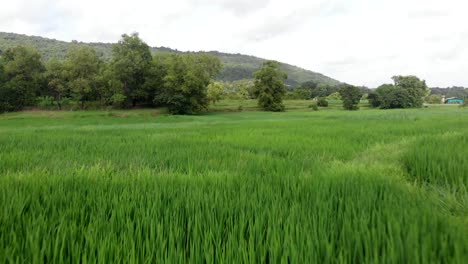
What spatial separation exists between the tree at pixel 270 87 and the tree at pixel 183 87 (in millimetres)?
13152

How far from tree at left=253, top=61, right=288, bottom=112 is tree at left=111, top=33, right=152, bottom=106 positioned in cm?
2286

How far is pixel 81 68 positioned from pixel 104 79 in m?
5.15

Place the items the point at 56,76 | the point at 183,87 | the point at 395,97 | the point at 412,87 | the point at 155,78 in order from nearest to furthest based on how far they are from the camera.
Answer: the point at 183,87
the point at 56,76
the point at 155,78
the point at 395,97
the point at 412,87

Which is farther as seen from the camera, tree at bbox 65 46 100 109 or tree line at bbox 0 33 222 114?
tree at bbox 65 46 100 109

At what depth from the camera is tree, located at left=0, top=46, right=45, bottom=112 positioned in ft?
139

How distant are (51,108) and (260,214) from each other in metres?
54.2

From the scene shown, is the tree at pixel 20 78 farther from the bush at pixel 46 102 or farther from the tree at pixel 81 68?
the tree at pixel 81 68

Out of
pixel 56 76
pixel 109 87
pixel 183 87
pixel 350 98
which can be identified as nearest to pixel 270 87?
pixel 183 87

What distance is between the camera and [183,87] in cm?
4297

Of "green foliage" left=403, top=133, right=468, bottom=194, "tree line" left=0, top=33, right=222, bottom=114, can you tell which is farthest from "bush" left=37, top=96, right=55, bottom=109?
"green foliage" left=403, top=133, right=468, bottom=194

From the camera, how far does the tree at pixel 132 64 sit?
148 feet

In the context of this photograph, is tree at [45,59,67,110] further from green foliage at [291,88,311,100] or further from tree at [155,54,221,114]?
green foliage at [291,88,311,100]

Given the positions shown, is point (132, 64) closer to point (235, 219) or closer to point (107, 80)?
point (107, 80)

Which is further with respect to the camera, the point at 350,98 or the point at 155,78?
the point at 350,98
